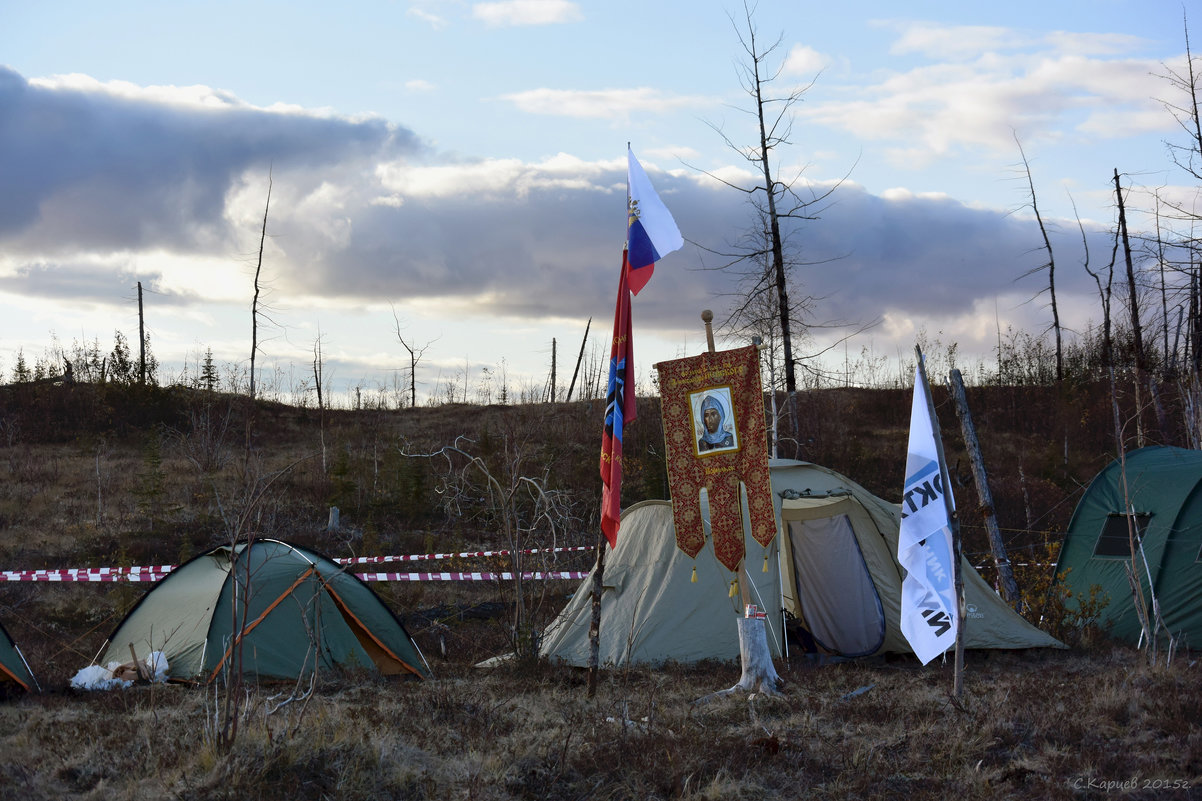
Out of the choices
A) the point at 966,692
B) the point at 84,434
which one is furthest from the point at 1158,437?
the point at 84,434

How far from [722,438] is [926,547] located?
1.98 metres

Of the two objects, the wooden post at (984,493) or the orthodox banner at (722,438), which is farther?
the wooden post at (984,493)

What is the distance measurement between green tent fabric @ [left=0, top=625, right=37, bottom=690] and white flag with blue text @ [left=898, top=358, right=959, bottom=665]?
24.6 ft

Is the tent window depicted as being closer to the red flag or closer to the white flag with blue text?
the white flag with blue text

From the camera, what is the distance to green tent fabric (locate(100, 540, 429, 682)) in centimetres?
894

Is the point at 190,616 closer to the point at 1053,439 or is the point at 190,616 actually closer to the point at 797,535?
the point at 797,535

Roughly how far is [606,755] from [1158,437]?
24.1 meters

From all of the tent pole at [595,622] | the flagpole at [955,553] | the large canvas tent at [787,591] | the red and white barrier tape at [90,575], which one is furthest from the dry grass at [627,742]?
the red and white barrier tape at [90,575]

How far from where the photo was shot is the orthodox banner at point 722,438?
814cm

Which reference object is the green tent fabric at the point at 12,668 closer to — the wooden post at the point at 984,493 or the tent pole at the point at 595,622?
the tent pole at the point at 595,622

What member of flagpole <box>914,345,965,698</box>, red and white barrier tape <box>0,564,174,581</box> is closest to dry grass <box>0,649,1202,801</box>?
flagpole <box>914,345,965,698</box>

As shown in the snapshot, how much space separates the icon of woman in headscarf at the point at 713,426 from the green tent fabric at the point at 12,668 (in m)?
6.32

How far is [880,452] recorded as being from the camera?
25.8 meters

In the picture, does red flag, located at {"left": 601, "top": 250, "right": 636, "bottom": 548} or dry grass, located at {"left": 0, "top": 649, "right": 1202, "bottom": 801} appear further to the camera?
red flag, located at {"left": 601, "top": 250, "right": 636, "bottom": 548}
